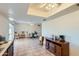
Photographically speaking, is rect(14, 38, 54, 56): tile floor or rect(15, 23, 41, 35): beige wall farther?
rect(15, 23, 41, 35): beige wall

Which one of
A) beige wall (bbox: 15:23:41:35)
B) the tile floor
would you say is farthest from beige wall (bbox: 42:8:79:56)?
beige wall (bbox: 15:23:41:35)

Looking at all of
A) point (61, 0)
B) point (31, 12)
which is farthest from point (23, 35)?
point (61, 0)

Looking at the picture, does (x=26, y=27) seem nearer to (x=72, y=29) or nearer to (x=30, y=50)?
(x=30, y=50)

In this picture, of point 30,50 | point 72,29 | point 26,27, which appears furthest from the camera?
point 26,27

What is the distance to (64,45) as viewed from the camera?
175 inches

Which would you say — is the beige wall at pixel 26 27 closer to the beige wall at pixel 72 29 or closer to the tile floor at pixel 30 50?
the tile floor at pixel 30 50

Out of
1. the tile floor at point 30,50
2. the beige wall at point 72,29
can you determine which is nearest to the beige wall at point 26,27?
the tile floor at point 30,50

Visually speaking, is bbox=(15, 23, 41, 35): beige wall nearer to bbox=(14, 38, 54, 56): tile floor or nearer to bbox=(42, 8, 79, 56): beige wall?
bbox=(14, 38, 54, 56): tile floor

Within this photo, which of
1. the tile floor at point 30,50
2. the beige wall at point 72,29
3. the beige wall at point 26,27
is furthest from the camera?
the beige wall at point 26,27

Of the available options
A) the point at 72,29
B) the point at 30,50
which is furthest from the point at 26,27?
the point at 72,29

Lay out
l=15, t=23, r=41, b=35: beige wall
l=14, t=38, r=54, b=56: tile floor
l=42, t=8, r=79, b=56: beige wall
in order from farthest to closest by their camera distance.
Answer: l=15, t=23, r=41, b=35: beige wall < l=14, t=38, r=54, b=56: tile floor < l=42, t=8, r=79, b=56: beige wall

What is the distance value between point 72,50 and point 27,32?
406 inches

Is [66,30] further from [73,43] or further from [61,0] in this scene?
[61,0]

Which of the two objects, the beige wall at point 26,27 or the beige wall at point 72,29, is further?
the beige wall at point 26,27
